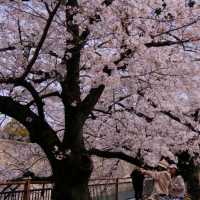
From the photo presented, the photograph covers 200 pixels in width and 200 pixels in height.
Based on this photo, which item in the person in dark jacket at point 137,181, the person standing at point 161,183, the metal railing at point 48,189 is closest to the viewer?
the person standing at point 161,183

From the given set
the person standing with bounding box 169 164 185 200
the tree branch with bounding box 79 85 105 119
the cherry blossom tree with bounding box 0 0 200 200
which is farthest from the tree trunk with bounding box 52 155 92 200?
the person standing with bounding box 169 164 185 200

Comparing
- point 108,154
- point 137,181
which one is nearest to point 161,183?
point 108,154

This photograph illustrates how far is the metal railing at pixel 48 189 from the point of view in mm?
10859

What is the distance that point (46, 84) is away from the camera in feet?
38.0

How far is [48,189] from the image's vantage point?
42.6ft

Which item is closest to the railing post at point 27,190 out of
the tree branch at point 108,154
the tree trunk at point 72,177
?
the tree branch at point 108,154

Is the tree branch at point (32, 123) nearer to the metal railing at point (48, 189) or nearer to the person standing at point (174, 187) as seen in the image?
the metal railing at point (48, 189)

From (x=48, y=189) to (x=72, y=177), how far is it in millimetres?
4377

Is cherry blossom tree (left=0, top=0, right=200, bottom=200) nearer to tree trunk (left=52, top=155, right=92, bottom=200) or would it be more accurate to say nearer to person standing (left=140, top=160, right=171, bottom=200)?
tree trunk (left=52, top=155, right=92, bottom=200)

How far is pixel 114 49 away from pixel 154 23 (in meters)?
1.02

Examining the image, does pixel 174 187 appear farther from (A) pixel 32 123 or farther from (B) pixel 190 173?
(B) pixel 190 173

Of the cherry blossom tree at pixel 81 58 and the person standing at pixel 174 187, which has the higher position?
the cherry blossom tree at pixel 81 58

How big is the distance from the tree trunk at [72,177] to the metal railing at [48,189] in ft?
5.37

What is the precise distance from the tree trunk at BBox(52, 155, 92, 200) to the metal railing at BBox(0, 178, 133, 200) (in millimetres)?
1636
